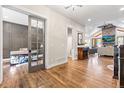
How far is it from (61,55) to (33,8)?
2933 millimetres

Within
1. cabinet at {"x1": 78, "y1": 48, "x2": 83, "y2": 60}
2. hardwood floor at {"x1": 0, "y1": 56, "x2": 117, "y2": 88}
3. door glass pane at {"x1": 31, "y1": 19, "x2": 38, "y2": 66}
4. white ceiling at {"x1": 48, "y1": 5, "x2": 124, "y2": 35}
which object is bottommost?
hardwood floor at {"x1": 0, "y1": 56, "x2": 117, "y2": 88}

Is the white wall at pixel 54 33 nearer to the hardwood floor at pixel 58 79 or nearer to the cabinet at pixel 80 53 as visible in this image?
the hardwood floor at pixel 58 79

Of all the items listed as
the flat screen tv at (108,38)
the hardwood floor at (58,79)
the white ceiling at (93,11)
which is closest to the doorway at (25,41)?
the hardwood floor at (58,79)

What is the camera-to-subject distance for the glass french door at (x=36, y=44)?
13.1ft

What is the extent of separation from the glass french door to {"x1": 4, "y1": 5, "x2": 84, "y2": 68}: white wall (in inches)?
9.0

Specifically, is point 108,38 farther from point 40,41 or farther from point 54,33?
point 40,41

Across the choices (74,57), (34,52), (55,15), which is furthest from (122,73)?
(74,57)

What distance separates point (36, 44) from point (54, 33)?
126 cm

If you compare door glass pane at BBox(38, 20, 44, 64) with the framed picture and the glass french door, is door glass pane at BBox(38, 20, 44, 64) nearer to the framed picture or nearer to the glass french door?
the glass french door

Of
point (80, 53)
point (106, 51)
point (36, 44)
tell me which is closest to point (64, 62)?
point (80, 53)

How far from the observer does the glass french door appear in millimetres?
3989

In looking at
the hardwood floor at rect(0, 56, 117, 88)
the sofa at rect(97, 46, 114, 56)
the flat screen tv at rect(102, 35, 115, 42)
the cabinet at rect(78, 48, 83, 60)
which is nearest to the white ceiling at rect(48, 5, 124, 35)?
the cabinet at rect(78, 48, 83, 60)

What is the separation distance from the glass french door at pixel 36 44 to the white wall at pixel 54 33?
0.23 meters

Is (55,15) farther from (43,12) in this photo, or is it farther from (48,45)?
(48,45)
